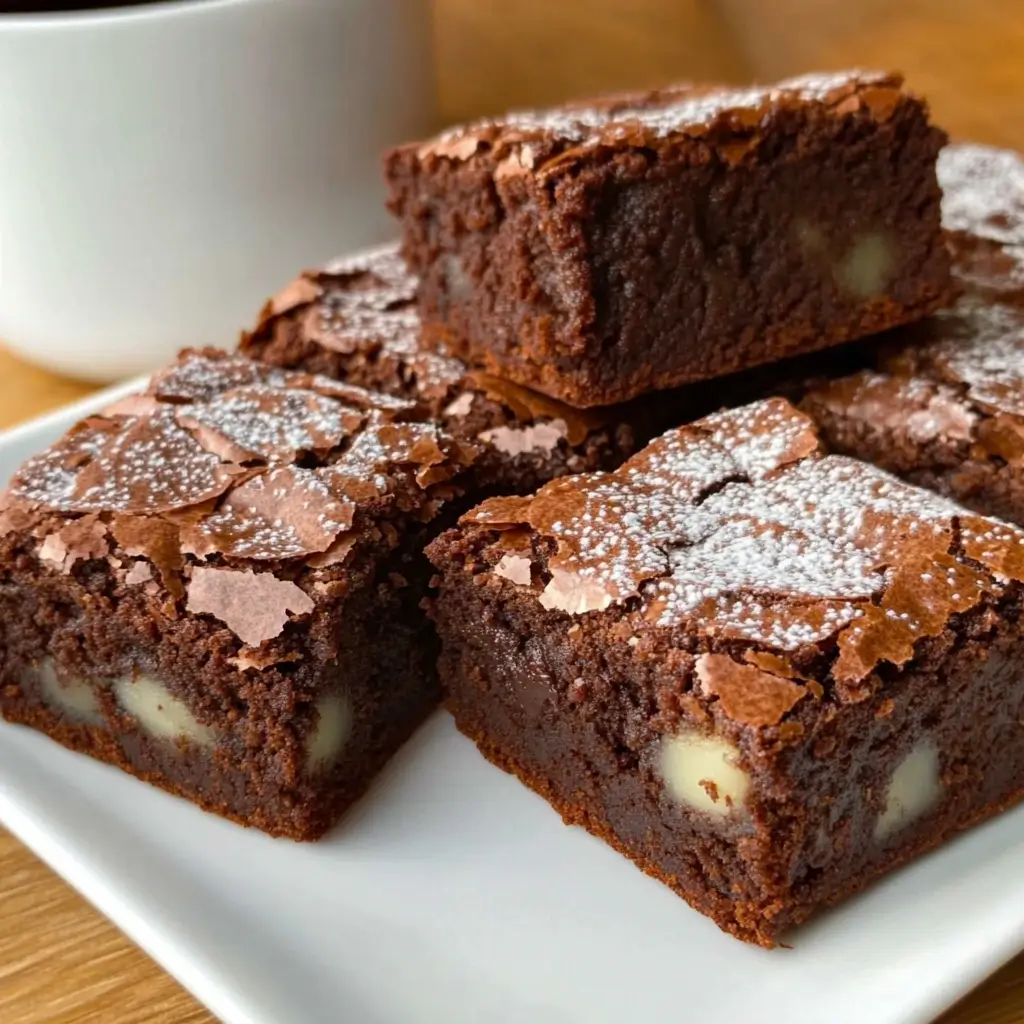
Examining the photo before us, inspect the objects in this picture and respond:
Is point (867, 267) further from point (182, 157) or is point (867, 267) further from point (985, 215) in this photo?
point (182, 157)

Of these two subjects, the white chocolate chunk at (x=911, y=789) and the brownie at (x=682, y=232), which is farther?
the brownie at (x=682, y=232)

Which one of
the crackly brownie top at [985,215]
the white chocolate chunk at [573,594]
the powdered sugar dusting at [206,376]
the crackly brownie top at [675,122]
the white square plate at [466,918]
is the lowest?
the white square plate at [466,918]

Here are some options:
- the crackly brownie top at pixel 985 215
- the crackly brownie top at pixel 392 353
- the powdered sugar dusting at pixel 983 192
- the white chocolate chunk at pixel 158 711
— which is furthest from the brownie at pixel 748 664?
the powdered sugar dusting at pixel 983 192

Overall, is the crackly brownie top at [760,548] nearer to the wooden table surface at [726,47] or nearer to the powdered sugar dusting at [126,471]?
the powdered sugar dusting at [126,471]

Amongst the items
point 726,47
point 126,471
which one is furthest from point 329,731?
point 726,47

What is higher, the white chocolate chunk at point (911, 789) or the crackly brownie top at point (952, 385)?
the crackly brownie top at point (952, 385)

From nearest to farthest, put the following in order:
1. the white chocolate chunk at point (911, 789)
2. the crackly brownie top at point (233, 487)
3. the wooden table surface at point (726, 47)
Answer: the white chocolate chunk at point (911, 789)
the crackly brownie top at point (233, 487)
the wooden table surface at point (726, 47)

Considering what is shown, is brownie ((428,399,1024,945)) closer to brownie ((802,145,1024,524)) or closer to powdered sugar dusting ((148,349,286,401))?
brownie ((802,145,1024,524))
